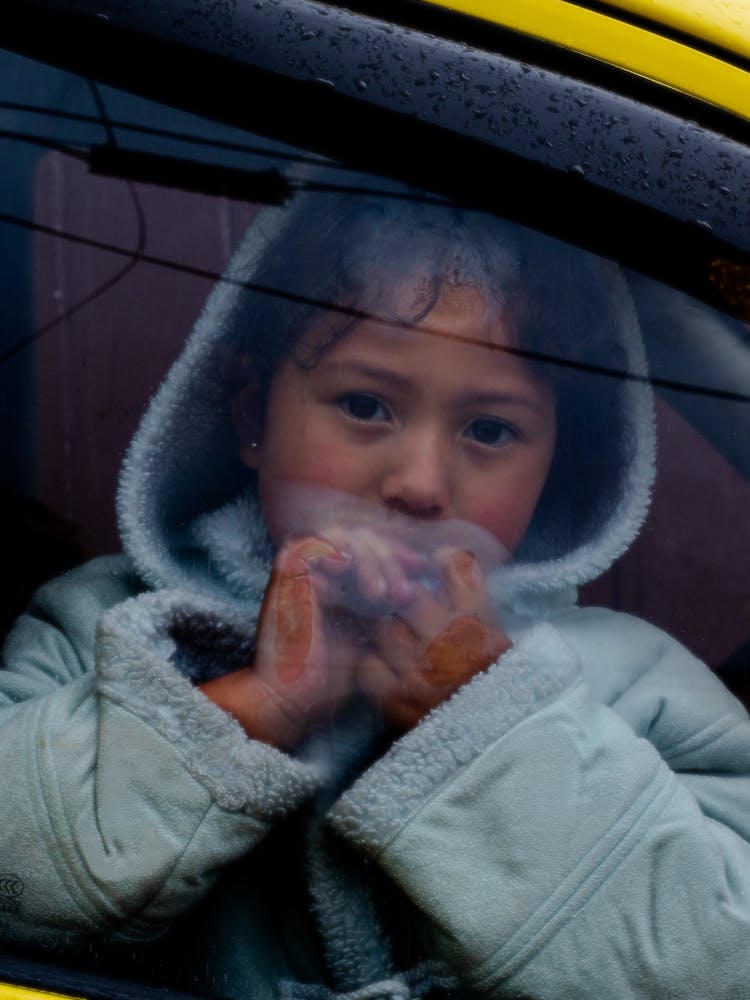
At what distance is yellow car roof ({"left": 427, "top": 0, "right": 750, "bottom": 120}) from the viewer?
44.1 inches

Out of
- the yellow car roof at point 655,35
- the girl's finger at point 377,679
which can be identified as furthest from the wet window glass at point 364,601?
the yellow car roof at point 655,35

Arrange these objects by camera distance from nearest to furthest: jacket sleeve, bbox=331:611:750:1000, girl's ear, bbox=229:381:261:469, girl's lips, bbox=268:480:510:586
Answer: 1. jacket sleeve, bbox=331:611:750:1000
2. girl's lips, bbox=268:480:510:586
3. girl's ear, bbox=229:381:261:469

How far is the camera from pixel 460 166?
114 cm

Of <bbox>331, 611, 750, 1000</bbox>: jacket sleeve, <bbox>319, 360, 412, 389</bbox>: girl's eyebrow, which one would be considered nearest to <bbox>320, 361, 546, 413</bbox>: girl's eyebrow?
<bbox>319, 360, 412, 389</bbox>: girl's eyebrow

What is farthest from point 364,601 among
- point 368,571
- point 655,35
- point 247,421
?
point 655,35

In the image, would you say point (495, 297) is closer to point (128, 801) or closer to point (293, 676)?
point (293, 676)

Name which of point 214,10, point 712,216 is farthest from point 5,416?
point 712,216

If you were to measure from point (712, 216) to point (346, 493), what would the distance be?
16.2 inches

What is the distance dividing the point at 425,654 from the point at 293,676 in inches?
4.8

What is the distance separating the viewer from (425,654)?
1.16 m

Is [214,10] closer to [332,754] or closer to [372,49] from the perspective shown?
[372,49]

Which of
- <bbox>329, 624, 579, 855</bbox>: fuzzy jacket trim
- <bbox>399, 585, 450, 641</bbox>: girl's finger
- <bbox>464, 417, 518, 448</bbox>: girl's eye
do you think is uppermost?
<bbox>464, 417, 518, 448</bbox>: girl's eye

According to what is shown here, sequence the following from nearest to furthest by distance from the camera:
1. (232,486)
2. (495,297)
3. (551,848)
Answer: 1. (551,848)
2. (495,297)
3. (232,486)

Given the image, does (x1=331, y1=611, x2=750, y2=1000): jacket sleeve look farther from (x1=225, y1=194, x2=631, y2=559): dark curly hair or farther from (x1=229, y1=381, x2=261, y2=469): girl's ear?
(x1=229, y1=381, x2=261, y2=469): girl's ear
